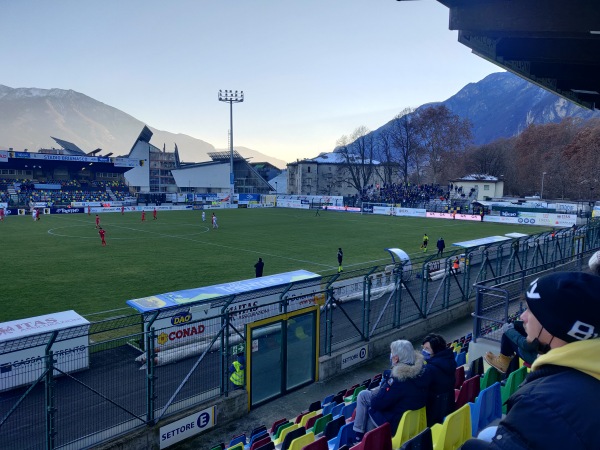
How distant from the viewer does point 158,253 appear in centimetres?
2900

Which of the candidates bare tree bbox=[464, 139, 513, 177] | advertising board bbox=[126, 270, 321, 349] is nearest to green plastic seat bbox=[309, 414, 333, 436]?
advertising board bbox=[126, 270, 321, 349]

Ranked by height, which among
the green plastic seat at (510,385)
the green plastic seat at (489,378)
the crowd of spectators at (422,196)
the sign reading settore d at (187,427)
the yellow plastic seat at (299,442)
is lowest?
the sign reading settore d at (187,427)

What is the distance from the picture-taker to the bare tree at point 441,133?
8894 cm

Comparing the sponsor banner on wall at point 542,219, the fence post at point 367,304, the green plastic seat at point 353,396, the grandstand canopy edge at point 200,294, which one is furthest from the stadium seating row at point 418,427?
the sponsor banner on wall at point 542,219

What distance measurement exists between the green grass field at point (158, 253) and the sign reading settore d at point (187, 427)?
10014 mm

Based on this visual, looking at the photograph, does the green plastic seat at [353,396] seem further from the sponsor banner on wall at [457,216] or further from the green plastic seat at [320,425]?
the sponsor banner on wall at [457,216]

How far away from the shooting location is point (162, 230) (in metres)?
41.8

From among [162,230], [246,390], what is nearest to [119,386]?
[246,390]

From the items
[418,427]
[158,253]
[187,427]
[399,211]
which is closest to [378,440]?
[418,427]

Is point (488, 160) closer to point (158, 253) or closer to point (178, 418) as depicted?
point (158, 253)

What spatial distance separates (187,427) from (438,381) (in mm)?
5175

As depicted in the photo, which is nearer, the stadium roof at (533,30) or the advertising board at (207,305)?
the stadium roof at (533,30)

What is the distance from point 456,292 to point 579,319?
603 inches

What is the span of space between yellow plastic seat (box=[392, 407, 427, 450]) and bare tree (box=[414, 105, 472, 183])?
291 feet
